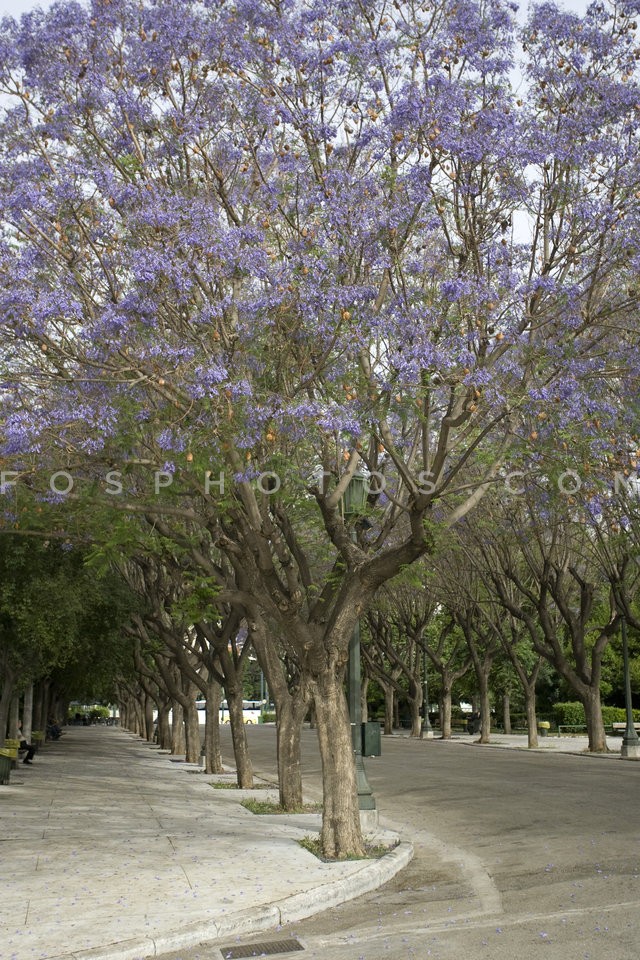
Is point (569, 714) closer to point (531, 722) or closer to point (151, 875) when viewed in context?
point (531, 722)

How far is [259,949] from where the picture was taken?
7.78 meters

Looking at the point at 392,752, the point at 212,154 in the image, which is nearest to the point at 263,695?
the point at 392,752

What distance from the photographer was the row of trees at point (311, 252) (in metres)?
11.4

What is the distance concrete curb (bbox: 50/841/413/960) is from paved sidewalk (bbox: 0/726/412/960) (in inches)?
0.4

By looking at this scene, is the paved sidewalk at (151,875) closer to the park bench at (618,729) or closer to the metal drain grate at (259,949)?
the metal drain grate at (259,949)

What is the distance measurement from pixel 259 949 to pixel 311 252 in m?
7.64

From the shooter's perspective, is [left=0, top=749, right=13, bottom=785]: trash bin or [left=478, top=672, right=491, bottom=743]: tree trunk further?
[left=478, top=672, right=491, bottom=743]: tree trunk

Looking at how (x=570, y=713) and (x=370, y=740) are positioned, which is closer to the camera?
(x=370, y=740)

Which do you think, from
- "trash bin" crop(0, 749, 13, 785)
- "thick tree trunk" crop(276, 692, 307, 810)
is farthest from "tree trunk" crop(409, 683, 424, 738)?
"thick tree trunk" crop(276, 692, 307, 810)

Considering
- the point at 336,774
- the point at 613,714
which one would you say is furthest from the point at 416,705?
the point at 336,774

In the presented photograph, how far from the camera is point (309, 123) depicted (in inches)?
482

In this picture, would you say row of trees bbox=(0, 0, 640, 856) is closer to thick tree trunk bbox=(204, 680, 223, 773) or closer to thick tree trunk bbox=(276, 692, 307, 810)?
thick tree trunk bbox=(276, 692, 307, 810)

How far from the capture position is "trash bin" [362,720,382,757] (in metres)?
14.2

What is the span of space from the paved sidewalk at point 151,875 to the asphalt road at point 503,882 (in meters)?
0.32
